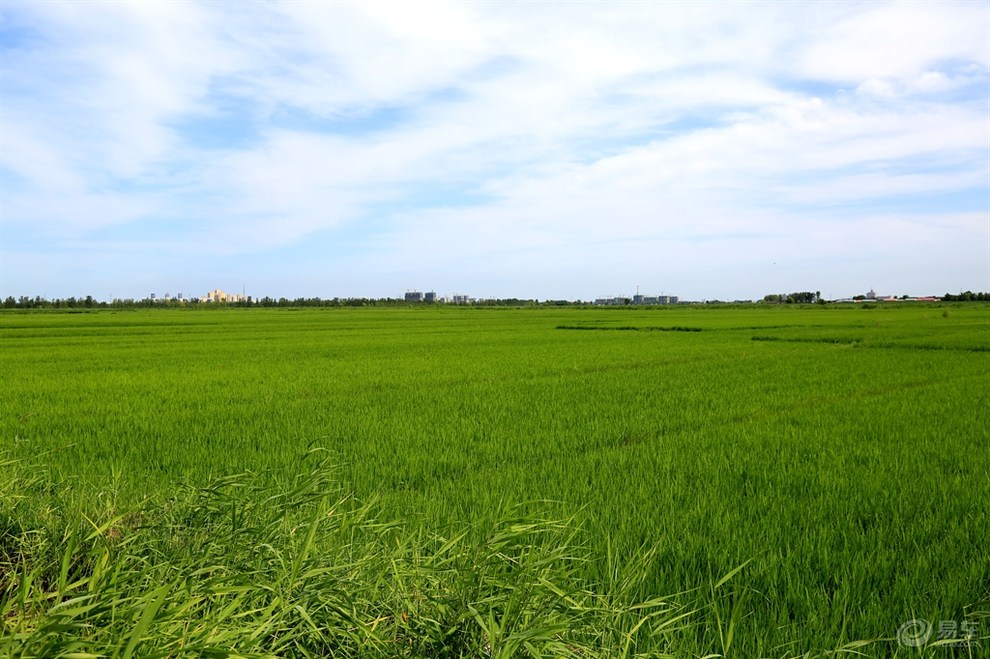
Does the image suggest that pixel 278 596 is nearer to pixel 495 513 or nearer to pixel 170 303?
pixel 495 513

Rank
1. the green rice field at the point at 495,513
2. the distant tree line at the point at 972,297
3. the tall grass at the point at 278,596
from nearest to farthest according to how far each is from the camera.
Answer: the tall grass at the point at 278,596 < the green rice field at the point at 495,513 < the distant tree line at the point at 972,297

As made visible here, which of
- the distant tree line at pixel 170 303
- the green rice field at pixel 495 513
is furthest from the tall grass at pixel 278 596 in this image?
the distant tree line at pixel 170 303

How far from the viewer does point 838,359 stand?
17.1 m

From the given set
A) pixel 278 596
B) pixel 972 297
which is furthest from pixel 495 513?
pixel 972 297

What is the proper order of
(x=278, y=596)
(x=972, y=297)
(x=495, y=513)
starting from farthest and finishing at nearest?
1. (x=972, y=297)
2. (x=495, y=513)
3. (x=278, y=596)

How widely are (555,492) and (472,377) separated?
859cm

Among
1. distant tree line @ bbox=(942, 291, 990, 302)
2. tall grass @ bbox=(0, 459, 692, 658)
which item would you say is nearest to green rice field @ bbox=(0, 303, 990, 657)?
tall grass @ bbox=(0, 459, 692, 658)

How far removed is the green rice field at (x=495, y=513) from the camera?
1805 mm

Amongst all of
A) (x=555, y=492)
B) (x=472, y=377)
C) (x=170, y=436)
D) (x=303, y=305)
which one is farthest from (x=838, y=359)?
(x=303, y=305)

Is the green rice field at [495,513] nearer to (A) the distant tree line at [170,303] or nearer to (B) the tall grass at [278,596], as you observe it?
(B) the tall grass at [278,596]

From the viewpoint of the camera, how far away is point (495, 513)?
12.1ft

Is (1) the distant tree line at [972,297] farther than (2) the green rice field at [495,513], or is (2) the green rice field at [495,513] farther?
(1) the distant tree line at [972,297]

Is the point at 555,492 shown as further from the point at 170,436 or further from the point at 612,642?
the point at 170,436

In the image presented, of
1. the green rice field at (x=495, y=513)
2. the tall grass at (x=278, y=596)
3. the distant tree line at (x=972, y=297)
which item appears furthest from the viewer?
the distant tree line at (x=972, y=297)
